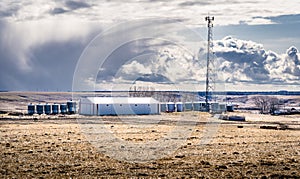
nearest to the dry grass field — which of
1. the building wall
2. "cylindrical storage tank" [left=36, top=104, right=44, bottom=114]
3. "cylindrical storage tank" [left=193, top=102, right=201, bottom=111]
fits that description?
the building wall

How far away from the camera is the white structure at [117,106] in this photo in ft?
330

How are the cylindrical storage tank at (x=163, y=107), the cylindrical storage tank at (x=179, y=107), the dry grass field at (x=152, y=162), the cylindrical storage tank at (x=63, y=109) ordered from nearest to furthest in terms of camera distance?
the dry grass field at (x=152, y=162), the cylindrical storage tank at (x=63, y=109), the cylindrical storage tank at (x=163, y=107), the cylindrical storage tank at (x=179, y=107)

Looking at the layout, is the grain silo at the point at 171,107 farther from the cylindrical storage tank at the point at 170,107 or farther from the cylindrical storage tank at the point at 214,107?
the cylindrical storage tank at the point at 214,107

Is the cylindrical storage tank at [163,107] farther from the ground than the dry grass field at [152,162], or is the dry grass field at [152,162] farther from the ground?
the cylindrical storage tank at [163,107]

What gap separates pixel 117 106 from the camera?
4085 inches

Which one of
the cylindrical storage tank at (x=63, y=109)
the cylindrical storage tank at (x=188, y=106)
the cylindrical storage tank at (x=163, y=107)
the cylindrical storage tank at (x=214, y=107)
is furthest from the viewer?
the cylindrical storage tank at (x=188, y=106)

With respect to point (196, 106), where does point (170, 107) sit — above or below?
below

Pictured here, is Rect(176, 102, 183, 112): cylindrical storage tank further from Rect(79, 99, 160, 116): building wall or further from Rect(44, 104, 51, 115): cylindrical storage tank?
Rect(44, 104, 51, 115): cylindrical storage tank

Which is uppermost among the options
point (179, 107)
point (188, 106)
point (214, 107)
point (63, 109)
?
point (188, 106)

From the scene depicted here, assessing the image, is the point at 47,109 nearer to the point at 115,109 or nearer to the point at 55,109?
the point at 55,109

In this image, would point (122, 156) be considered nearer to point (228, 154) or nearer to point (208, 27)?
point (228, 154)

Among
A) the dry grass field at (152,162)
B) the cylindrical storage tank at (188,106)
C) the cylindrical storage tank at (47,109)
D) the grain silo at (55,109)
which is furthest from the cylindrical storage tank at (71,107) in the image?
the dry grass field at (152,162)

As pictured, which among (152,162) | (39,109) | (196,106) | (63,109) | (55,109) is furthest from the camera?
(196,106)

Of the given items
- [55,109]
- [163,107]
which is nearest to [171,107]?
[163,107]
